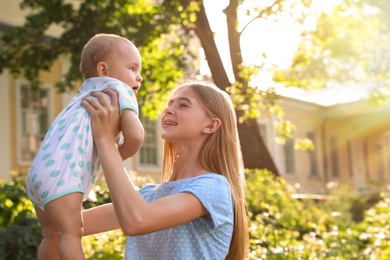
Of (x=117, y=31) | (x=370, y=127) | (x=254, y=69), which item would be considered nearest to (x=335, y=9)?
(x=117, y=31)

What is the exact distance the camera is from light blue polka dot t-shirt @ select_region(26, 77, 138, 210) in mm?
2949

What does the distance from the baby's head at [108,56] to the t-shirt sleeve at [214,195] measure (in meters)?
0.57

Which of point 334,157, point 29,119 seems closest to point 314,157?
point 334,157

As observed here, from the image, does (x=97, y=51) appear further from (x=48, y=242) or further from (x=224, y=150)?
(x=48, y=242)

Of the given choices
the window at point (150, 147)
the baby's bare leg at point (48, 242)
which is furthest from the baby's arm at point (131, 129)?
the window at point (150, 147)

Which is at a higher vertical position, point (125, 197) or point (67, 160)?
point (67, 160)

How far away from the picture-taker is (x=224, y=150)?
10.9 ft

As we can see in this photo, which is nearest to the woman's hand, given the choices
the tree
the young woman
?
the young woman

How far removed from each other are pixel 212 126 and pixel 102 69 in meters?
0.51

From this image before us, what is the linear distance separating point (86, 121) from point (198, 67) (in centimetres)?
1199

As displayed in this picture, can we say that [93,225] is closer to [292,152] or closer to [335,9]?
[335,9]

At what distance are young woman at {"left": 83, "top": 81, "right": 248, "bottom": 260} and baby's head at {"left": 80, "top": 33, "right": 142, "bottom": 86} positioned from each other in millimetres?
212

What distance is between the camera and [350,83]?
41.9 m

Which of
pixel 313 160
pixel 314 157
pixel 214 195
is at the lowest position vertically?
pixel 313 160
